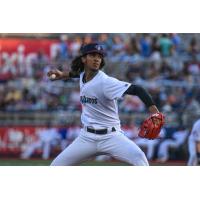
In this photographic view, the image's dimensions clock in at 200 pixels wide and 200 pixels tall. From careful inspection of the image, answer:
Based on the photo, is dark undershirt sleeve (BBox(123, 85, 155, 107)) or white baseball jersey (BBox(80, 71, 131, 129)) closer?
dark undershirt sleeve (BBox(123, 85, 155, 107))

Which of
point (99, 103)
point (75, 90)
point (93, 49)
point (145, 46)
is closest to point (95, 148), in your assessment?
point (99, 103)

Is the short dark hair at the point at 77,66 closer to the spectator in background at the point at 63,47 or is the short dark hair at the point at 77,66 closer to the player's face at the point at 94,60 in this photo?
the player's face at the point at 94,60

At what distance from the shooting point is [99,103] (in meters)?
6.95

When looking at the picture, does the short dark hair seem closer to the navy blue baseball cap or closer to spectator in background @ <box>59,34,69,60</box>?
the navy blue baseball cap

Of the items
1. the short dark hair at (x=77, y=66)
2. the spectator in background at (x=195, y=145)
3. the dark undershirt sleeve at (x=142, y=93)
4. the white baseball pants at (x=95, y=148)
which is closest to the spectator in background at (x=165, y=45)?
the spectator in background at (x=195, y=145)

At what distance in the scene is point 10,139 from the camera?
1623 centimetres

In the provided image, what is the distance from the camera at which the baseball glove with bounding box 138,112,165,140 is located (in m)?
6.75

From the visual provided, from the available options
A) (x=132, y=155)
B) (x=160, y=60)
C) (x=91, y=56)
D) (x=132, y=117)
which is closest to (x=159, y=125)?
(x=132, y=155)

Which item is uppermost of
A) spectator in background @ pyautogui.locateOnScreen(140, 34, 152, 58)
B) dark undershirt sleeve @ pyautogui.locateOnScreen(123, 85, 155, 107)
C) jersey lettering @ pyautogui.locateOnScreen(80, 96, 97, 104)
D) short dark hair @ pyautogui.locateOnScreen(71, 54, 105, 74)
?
spectator in background @ pyautogui.locateOnScreen(140, 34, 152, 58)

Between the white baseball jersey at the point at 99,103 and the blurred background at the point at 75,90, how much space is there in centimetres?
817

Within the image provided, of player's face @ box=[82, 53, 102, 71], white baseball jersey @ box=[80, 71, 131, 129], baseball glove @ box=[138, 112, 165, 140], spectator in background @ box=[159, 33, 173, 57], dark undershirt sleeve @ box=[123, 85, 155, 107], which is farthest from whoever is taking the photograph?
spectator in background @ box=[159, 33, 173, 57]

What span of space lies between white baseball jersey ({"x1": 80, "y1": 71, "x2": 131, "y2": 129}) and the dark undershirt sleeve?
285 millimetres

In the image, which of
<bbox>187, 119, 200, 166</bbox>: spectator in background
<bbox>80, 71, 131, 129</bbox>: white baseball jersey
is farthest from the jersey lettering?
<bbox>187, 119, 200, 166</bbox>: spectator in background

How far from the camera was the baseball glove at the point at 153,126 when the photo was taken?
6750 mm
